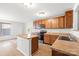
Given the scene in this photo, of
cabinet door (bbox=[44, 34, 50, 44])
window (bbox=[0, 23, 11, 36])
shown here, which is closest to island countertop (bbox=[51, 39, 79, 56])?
cabinet door (bbox=[44, 34, 50, 44])

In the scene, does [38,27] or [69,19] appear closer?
[69,19]

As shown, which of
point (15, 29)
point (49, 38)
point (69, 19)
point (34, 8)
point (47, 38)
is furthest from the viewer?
point (15, 29)

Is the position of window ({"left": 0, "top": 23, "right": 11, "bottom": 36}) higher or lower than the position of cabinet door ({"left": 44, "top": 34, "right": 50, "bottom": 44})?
higher

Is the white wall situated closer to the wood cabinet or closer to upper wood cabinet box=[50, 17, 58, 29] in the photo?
the wood cabinet

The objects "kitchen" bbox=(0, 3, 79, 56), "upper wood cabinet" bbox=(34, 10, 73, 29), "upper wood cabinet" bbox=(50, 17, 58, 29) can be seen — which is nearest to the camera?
"kitchen" bbox=(0, 3, 79, 56)

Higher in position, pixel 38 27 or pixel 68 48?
pixel 38 27

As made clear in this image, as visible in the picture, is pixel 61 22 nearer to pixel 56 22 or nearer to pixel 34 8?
pixel 56 22

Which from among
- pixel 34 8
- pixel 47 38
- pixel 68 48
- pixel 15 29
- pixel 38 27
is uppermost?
pixel 34 8

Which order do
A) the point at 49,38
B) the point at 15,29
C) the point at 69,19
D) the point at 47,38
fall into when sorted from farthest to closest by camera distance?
the point at 15,29
the point at 47,38
the point at 49,38
the point at 69,19

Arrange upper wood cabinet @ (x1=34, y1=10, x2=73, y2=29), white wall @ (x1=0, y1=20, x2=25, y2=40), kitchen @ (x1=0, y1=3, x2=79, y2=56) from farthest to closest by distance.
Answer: white wall @ (x1=0, y1=20, x2=25, y2=40)
upper wood cabinet @ (x1=34, y1=10, x2=73, y2=29)
kitchen @ (x1=0, y1=3, x2=79, y2=56)

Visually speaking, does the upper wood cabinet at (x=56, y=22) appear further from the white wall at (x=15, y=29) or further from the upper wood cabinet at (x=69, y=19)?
the white wall at (x=15, y=29)

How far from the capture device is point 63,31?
5.34 metres

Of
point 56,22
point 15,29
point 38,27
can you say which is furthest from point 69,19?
point 15,29

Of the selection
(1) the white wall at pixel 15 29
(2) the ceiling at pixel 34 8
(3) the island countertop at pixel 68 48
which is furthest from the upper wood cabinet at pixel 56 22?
(1) the white wall at pixel 15 29
